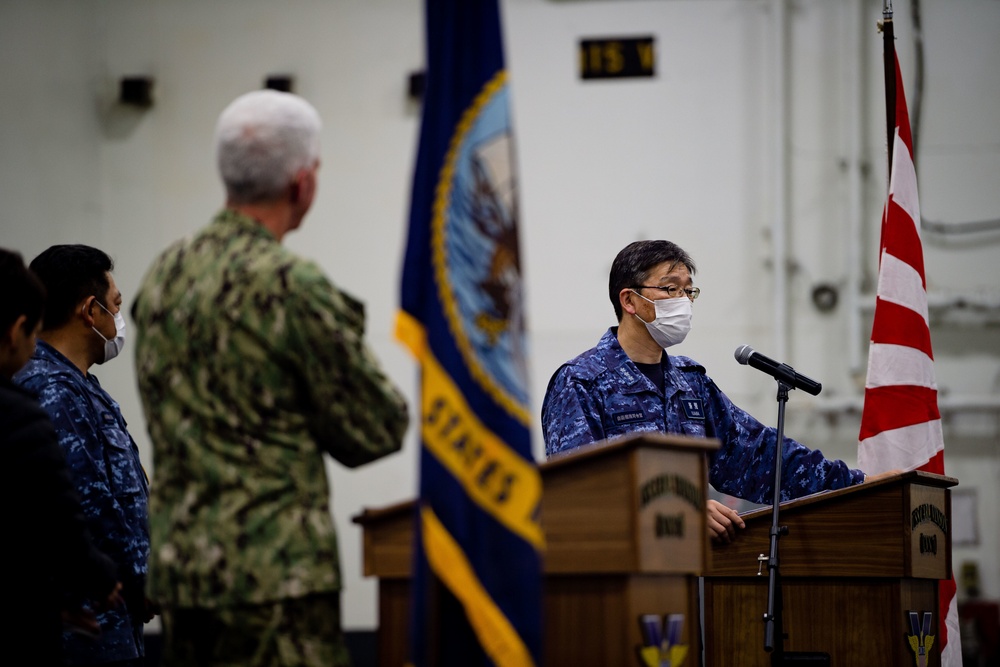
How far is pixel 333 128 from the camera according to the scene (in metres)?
7.51

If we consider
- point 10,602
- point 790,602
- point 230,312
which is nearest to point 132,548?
point 10,602

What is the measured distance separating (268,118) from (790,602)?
210 centimetres

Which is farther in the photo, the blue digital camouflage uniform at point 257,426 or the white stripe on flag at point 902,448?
the white stripe on flag at point 902,448

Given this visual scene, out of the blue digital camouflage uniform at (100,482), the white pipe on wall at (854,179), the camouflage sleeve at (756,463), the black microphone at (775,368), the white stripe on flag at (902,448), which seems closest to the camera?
the blue digital camouflage uniform at (100,482)

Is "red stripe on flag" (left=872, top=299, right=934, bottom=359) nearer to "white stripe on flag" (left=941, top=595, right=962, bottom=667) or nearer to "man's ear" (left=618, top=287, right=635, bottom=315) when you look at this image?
"white stripe on flag" (left=941, top=595, right=962, bottom=667)

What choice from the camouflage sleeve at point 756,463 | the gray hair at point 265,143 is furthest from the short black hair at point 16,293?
the camouflage sleeve at point 756,463

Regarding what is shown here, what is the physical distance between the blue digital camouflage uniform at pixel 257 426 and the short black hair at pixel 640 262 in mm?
1810

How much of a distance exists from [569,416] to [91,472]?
129 centimetres

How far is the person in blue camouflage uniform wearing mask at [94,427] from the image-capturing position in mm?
2797

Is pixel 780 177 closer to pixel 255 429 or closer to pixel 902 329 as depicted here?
pixel 902 329

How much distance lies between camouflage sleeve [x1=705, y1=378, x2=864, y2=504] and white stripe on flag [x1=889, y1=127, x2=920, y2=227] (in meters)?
1.22

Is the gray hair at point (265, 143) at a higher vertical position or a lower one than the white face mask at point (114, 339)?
higher

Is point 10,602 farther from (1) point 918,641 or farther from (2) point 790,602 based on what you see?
(1) point 918,641

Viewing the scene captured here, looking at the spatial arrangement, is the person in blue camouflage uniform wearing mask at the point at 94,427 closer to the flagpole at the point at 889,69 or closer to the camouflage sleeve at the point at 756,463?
the camouflage sleeve at the point at 756,463
